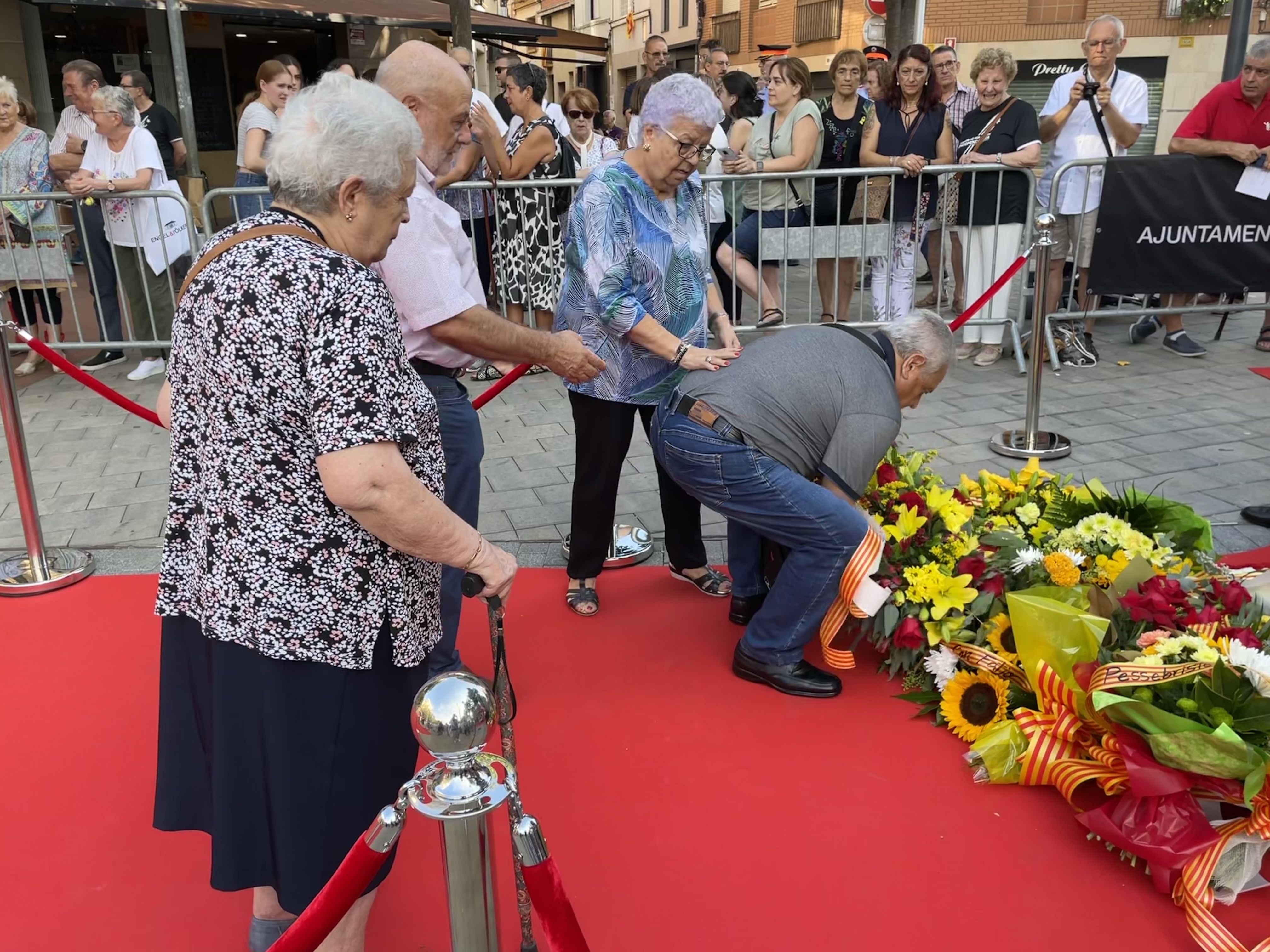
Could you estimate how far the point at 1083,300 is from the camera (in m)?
6.79

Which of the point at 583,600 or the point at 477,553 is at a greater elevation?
the point at 477,553

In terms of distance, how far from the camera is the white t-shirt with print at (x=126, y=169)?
7016mm

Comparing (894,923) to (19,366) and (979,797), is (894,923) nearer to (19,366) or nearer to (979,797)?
(979,797)

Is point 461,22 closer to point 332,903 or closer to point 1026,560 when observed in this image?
point 1026,560

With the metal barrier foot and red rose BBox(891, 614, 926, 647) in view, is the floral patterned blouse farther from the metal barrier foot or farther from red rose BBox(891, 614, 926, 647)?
the metal barrier foot

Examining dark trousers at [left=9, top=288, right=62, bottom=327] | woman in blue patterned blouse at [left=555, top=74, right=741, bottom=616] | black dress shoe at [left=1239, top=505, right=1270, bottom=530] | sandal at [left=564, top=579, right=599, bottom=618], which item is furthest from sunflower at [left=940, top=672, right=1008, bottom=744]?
dark trousers at [left=9, top=288, right=62, bottom=327]

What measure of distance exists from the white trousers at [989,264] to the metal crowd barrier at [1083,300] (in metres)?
0.31

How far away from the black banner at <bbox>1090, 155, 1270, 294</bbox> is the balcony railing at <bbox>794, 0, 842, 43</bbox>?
70.1ft

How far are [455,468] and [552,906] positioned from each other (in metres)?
1.75

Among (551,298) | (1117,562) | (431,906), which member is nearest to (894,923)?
(431,906)

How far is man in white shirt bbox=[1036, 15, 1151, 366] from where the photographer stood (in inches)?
269

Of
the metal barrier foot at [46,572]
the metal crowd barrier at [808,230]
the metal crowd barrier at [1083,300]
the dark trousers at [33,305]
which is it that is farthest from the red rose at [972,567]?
the dark trousers at [33,305]

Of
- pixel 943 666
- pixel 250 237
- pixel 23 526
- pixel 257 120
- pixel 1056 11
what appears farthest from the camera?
pixel 1056 11

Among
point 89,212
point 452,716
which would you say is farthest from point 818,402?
point 89,212
